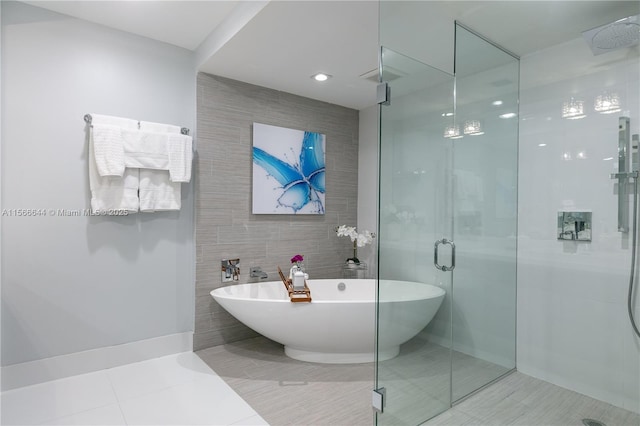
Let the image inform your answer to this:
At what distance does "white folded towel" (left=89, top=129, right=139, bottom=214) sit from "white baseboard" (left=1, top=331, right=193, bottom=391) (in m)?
1.09

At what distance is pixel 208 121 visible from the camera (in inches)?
130

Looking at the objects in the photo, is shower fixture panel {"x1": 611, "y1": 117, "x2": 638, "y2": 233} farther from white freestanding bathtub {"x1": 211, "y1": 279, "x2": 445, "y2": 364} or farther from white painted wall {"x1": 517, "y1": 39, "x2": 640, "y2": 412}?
white freestanding bathtub {"x1": 211, "y1": 279, "x2": 445, "y2": 364}

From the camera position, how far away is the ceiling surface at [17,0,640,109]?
1.72 metres

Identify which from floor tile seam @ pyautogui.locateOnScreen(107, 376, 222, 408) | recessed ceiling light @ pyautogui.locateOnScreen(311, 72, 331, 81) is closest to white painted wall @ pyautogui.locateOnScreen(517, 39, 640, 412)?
recessed ceiling light @ pyautogui.locateOnScreen(311, 72, 331, 81)

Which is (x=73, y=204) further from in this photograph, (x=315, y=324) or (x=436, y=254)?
(x=436, y=254)

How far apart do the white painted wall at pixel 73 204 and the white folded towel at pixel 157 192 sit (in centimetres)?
16

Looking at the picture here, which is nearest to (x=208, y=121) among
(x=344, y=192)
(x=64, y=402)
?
(x=344, y=192)

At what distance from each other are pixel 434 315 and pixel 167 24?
9.23ft

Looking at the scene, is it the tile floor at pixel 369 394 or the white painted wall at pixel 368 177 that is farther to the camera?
the white painted wall at pixel 368 177

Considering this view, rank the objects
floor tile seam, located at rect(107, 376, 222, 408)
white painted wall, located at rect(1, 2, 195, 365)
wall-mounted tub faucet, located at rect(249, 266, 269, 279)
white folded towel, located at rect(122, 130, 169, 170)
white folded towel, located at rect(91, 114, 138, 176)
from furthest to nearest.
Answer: wall-mounted tub faucet, located at rect(249, 266, 269, 279), white folded towel, located at rect(122, 130, 169, 170), white folded towel, located at rect(91, 114, 138, 176), white painted wall, located at rect(1, 2, 195, 365), floor tile seam, located at rect(107, 376, 222, 408)

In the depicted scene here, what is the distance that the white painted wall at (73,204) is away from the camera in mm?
2551

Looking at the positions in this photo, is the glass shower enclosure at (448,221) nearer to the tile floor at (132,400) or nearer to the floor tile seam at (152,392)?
the tile floor at (132,400)

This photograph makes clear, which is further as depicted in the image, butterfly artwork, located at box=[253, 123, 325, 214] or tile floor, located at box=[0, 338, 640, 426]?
butterfly artwork, located at box=[253, 123, 325, 214]

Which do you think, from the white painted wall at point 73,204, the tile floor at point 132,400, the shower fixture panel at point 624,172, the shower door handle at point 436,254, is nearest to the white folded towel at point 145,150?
the white painted wall at point 73,204
